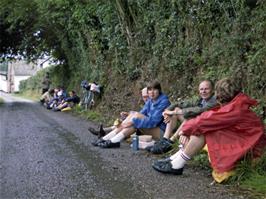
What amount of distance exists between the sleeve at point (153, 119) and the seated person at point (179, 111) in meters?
0.51

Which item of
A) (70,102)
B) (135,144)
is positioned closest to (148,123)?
(135,144)

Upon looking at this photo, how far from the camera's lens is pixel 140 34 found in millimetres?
15055

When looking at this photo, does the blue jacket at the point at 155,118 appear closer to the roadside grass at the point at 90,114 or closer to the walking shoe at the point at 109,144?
the walking shoe at the point at 109,144

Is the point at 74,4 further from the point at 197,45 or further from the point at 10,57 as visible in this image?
the point at 10,57

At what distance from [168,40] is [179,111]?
468 cm

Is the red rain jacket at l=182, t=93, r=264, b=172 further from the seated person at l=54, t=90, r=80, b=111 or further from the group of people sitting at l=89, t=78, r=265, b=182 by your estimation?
the seated person at l=54, t=90, r=80, b=111

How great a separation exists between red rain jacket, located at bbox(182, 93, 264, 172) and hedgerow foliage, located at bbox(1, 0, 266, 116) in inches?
72.3

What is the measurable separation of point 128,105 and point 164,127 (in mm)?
5496

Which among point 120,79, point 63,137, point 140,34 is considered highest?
point 140,34

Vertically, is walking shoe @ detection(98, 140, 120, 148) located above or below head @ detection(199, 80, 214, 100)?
below

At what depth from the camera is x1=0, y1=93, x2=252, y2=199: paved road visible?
5789 mm

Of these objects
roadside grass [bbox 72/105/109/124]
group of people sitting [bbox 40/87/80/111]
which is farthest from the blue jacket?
group of people sitting [bbox 40/87/80/111]

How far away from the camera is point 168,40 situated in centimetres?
1273

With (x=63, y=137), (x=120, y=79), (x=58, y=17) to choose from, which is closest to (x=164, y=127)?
(x=63, y=137)
